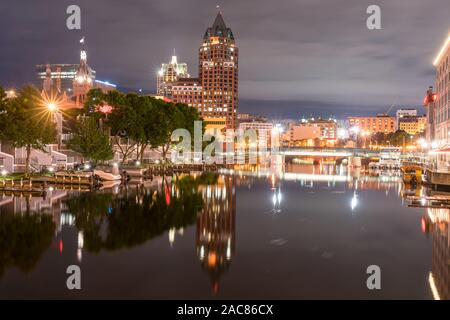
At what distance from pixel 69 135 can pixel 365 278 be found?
67266mm

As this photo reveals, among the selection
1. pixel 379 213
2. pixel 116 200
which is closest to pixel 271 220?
pixel 379 213

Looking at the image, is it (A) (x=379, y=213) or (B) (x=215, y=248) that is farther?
(A) (x=379, y=213)

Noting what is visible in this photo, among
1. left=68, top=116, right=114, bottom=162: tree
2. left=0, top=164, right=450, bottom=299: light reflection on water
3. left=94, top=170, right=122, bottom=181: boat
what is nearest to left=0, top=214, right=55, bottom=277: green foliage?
left=0, top=164, right=450, bottom=299: light reflection on water

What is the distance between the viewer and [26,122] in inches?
2275

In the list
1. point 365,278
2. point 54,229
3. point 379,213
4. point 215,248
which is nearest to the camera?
point 365,278

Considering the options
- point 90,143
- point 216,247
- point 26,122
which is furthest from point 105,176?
point 216,247

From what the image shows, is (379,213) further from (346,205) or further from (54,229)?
(54,229)

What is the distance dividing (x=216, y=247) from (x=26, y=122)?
1510 inches

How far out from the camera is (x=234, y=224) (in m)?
35.9

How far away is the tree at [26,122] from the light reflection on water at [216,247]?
42.5 feet

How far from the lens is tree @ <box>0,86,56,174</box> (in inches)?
2275

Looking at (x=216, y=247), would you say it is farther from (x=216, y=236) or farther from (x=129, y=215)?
(x=129, y=215)

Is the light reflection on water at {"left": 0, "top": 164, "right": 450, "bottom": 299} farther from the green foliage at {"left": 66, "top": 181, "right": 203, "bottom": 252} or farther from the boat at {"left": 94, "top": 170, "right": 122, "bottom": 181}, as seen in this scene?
the boat at {"left": 94, "top": 170, "right": 122, "bottom": 181}
